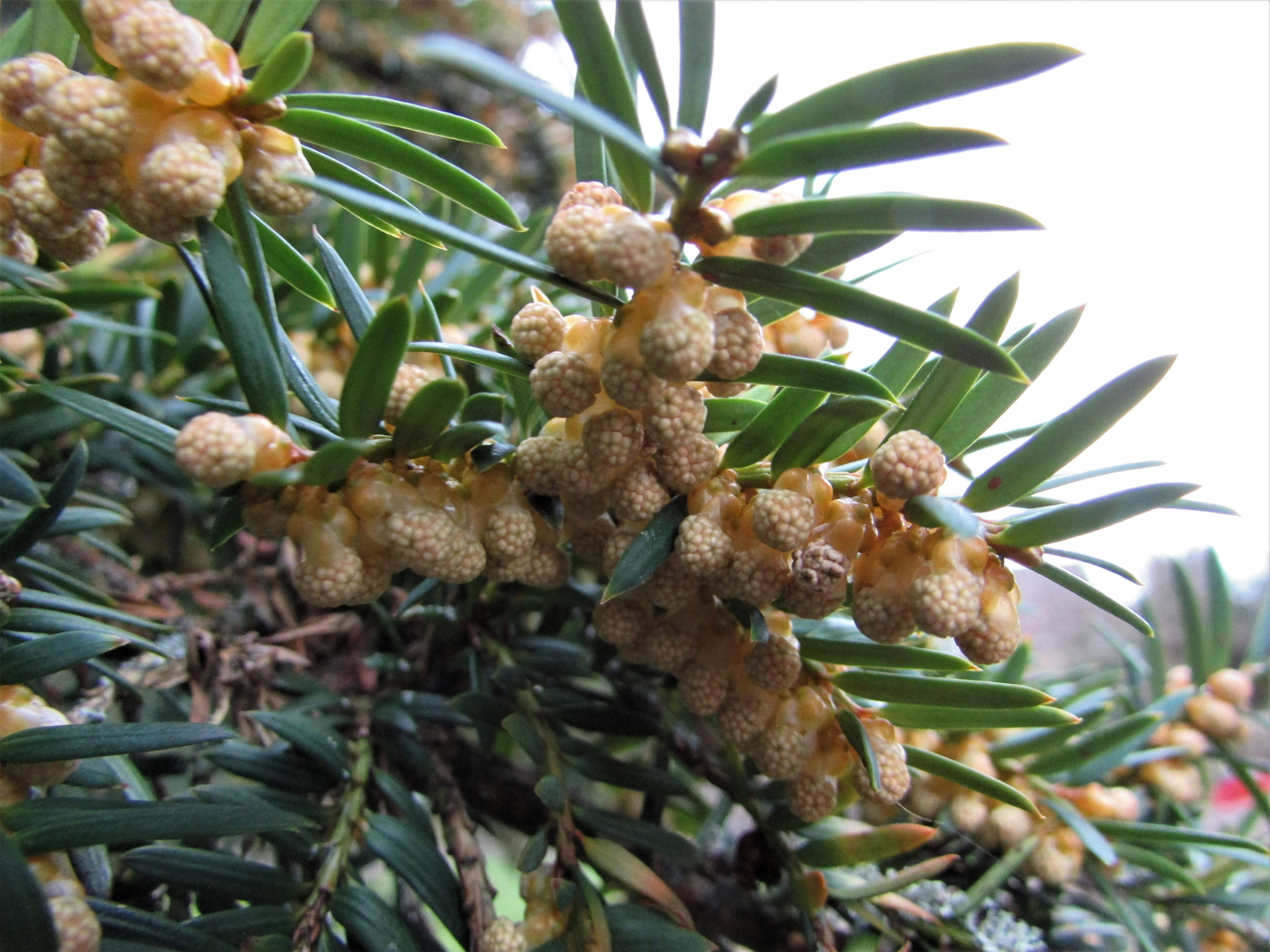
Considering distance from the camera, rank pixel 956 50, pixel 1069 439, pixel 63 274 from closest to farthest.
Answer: pixel 956 50
pixel 1069 439
pixel 63 274

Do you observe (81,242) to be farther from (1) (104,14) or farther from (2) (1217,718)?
(2) (1217,718)

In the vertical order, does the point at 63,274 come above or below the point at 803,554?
below

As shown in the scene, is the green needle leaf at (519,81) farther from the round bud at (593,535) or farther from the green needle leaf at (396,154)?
the round bud at (593,535)

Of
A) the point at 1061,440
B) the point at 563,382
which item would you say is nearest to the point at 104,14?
the point at 563,382

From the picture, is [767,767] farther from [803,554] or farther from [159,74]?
[159,74]

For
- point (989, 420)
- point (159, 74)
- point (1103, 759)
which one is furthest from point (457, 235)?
point (1103, 759)
